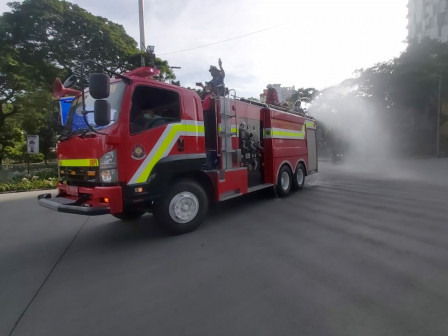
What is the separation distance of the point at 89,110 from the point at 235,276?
10.4ft

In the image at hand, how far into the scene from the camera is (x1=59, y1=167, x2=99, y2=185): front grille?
4.13 meters

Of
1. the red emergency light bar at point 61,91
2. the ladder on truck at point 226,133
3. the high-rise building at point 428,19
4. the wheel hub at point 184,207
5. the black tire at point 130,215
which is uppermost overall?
the high-rise building at point 428,19

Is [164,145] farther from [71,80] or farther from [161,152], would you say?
[71,80]

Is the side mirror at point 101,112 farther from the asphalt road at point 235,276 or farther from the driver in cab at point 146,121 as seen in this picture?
the asphalt road at point 235,276

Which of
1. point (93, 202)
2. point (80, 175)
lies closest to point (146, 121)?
point (80, 175)

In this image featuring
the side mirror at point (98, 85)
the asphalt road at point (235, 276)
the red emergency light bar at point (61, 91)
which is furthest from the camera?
the red emergency light bar at point (61, 91)

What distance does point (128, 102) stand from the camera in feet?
14.0

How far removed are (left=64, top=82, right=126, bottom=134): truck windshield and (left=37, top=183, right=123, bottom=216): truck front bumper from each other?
917mm

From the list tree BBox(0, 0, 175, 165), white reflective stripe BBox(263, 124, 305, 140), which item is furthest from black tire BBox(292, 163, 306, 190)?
tree BBox(0, 0, 175, 165)

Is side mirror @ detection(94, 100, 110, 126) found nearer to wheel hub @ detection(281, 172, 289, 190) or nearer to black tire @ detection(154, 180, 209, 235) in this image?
black tire @ detection(154, 180, 209, 235)

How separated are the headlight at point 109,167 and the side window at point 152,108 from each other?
1.57ft

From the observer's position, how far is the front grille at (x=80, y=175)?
13.5 ft

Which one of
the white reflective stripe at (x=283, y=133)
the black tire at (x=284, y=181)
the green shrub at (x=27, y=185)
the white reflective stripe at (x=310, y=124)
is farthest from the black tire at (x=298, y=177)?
the green shrub at (x=27, y=185)

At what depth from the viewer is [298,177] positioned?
9000 millimetres
